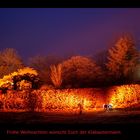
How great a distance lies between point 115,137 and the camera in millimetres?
4156

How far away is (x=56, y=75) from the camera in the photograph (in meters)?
7.11

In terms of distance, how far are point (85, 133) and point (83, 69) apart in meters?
4.16

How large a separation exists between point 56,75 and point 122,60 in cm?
199

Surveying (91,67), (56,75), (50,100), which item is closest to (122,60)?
(91,67)

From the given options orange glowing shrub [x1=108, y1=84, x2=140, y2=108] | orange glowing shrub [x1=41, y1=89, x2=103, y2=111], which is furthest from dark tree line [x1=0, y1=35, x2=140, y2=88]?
orange glowing shrub [x1=108, y1=84, x2=140, y2=108]

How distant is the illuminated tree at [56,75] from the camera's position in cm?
705

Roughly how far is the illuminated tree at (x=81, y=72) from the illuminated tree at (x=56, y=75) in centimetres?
38

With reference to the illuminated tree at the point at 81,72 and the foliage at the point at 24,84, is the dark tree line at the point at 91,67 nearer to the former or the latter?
the illuminated tree at the point at 81,72

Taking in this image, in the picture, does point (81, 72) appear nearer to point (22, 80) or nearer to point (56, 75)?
point (56, 75)

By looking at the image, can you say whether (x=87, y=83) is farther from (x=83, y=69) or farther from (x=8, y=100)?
(x=8, y=100)

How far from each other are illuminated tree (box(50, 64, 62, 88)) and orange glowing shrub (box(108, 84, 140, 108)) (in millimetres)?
1266

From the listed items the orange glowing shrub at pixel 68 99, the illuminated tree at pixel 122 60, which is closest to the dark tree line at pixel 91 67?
the illuminated tree at pixel 122 60

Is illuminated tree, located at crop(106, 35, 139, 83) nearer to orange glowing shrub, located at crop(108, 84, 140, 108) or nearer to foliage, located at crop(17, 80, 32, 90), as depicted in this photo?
orange glowing shrub, located at crop(108, 84, 140, 108)
